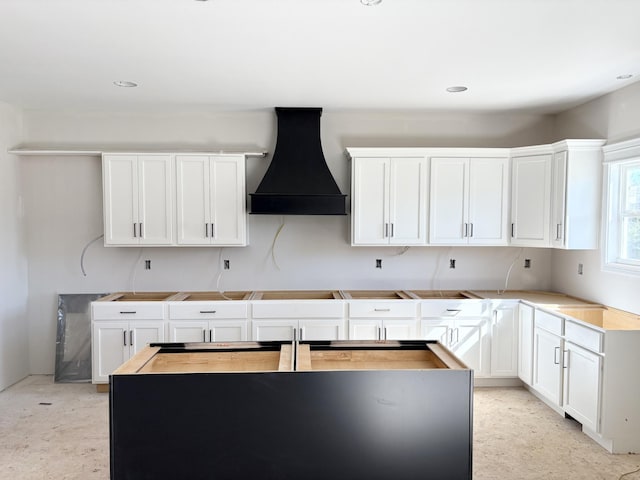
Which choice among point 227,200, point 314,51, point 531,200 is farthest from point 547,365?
point 227,200

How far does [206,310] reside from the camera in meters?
3.94

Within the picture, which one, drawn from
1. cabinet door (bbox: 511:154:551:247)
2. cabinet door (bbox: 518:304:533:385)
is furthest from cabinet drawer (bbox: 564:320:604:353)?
cabinet door (bbox: 511:154:551:247)

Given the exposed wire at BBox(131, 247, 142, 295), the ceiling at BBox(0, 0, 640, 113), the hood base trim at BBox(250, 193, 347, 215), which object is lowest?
the exposed wire at BBox(131, 247, 142, 295)

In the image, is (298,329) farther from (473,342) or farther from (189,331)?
(473,342)

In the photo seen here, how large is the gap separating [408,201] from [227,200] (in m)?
1.79

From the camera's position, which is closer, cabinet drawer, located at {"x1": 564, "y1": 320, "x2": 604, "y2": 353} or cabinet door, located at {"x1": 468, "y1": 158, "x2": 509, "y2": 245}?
cabinet drawer, located at {"x1": 564, "y1": 320, "x2": 604, "y2": 353}

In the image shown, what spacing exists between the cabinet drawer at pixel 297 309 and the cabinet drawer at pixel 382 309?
0.13m

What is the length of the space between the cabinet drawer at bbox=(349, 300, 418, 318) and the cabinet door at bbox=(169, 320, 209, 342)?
1390 millimetres

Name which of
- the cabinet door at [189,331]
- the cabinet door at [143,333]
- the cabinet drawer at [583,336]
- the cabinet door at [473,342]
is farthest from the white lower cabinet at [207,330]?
the cabinet drawer at [583,336]

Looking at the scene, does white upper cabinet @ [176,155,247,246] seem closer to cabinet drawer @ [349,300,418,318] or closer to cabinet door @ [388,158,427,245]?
cabinet drawer @ [349,300,418,318]

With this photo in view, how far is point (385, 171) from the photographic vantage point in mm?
4152

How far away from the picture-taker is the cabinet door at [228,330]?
13.0ft

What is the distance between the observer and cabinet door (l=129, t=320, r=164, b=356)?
3939 millimetres

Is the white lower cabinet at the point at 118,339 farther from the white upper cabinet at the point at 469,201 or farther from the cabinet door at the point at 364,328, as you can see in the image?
the white upper cabinet at the point at 469,201
